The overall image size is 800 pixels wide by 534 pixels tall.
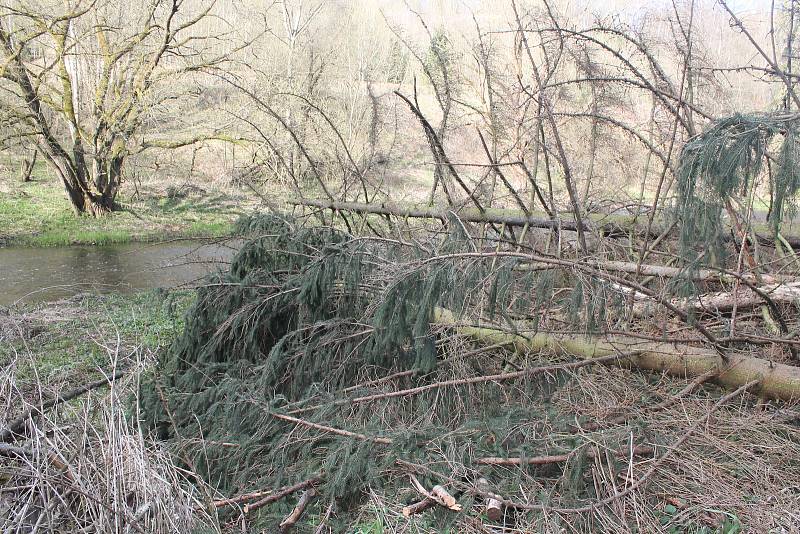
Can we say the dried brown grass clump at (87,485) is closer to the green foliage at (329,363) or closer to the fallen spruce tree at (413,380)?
the fallen spruce tree at (413,380)

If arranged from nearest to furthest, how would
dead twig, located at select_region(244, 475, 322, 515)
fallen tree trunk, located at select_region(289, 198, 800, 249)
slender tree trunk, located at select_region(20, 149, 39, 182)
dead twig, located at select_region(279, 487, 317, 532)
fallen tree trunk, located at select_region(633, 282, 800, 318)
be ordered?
dead twig, located at select_region(279, 487, 317, 532) → dead twig, located at select_region(244, 475, 322, 515) → fallen tree trunk, located at select_region(633, 282, 800, 318) → fallen tree trunk, located at select_region(289, 198, 800, 249) → slender tree trunk, located at select_region(20, 149, 39, 182)

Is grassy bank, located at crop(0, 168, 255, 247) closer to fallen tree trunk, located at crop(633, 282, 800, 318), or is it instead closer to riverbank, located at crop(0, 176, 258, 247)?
riverbank, located at crop(0, 176, 258, 247)

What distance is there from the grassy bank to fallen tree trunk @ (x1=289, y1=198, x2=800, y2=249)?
7.01m

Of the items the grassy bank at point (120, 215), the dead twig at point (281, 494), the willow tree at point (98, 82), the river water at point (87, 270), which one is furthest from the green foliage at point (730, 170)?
the willow tree at point (98, 82)

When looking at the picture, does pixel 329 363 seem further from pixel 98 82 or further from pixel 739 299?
pixel 98 82

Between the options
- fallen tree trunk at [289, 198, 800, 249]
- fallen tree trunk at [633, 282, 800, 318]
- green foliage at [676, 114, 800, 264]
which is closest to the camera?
green foliage at [676, 114, 800, 264]

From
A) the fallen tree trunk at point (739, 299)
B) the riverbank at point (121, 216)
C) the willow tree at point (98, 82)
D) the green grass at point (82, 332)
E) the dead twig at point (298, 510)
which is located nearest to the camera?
the dead twig at point (298, 510)

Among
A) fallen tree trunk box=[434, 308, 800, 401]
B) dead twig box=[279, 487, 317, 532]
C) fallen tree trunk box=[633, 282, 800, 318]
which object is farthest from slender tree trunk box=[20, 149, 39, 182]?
fallen tree trunk box=[633, 282, 800, 318]

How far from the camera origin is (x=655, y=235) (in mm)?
5176

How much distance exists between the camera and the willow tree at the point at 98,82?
13.8 meters

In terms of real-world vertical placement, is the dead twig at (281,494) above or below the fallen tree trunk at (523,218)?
below

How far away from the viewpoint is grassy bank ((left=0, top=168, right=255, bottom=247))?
13.7 metres

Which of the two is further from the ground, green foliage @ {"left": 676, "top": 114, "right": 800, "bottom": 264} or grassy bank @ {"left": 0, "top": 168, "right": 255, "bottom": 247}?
green foliage @ {"left": 676, "top": 114, "right": 800, "bottom": 264}

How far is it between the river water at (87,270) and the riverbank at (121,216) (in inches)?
21.4
